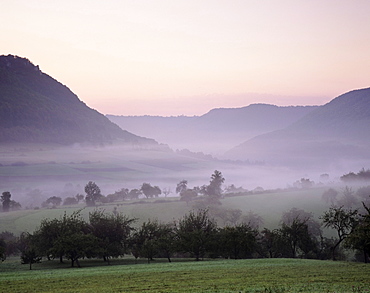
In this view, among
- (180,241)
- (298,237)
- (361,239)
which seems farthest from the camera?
(180,241)

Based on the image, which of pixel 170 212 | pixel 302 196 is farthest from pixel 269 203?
pixel 170 212

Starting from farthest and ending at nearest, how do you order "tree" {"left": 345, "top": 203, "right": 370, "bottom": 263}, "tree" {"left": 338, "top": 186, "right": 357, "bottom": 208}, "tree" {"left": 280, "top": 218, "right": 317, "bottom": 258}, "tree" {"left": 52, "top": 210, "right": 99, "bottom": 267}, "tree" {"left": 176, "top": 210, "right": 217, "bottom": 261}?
"tree" {"left": 338, "top": 186, "right": 357, "bottom": 208} < "tree" {"left": 280, "top": 218, "right": 317, "bottom": 258} < "tree" {"left": 176, "top": 210, "right": 217, "bottom": 261} < "tree" {"left": 52, "top": 210, "right": 99, "bottom": 267} < "tree" {"left": 345, "top": 203, "right": 370, "bottom": 263}

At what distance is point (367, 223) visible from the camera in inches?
2239

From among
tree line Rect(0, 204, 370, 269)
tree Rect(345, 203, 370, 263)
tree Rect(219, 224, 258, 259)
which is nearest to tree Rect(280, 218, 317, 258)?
tree line Rect(0, 204, 370, 269)

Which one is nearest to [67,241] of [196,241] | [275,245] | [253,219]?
[196,241]

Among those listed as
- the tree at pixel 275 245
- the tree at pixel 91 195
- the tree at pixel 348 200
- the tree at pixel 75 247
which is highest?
the tree at pixel 91 195

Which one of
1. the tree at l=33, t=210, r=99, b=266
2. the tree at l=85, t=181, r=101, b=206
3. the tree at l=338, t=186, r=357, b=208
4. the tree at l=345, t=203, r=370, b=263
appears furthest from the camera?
the tree at l=85, t=181, r=101, b=206

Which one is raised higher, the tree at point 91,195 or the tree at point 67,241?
the tree at point 91,195

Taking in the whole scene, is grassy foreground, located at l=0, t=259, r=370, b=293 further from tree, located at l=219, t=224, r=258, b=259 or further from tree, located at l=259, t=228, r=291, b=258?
tree, located at l=259, t=228, r=291, b=258

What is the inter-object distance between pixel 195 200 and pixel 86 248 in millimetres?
89330

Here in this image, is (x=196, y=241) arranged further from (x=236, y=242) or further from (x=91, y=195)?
(x=91, y=195)

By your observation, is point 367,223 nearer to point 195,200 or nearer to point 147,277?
point 147,277

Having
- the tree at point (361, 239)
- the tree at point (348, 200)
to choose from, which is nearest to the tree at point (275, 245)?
the tree at point (361, 239)

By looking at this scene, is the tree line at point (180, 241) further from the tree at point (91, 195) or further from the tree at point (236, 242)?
the tree at point (91, 195)
